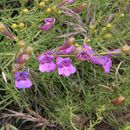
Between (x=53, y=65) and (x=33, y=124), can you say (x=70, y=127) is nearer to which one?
(x=33, y=124)

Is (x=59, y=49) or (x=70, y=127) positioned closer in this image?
(x=59, y=49)

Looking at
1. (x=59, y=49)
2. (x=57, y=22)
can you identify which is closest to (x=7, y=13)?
(x=57, y=22)

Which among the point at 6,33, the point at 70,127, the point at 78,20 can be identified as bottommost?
the point at 70,127

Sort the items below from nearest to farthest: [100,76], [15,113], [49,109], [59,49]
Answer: [59,49], [15,113], [49,109], [100,76]

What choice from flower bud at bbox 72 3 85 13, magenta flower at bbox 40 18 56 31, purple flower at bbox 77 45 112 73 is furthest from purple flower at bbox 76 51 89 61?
flower bud at bbox 72 3 85 13

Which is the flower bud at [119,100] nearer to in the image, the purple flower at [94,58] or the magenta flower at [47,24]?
the purple flower at [94,58]

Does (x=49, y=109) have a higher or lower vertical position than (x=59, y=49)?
lower

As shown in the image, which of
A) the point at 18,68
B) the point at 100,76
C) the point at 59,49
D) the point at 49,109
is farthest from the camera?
the point at 100,76

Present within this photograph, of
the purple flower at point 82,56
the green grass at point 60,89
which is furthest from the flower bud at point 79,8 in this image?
the purple flower at point 82,56

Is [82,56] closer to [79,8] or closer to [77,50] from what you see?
[77,50]

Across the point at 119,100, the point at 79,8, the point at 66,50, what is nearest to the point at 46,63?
the point at 66,50
